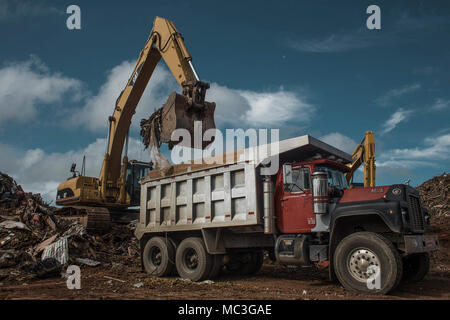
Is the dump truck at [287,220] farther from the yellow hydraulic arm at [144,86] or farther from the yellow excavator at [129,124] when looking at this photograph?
the yellow hydraulic arm at [144,86]

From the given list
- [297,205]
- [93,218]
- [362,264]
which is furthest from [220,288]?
[93,218]

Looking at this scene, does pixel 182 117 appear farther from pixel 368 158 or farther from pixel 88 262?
pixel 368 158

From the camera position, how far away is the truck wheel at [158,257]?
10.4 metres

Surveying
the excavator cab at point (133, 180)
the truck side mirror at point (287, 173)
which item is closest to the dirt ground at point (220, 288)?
the truck side mirror at point (287, 173)

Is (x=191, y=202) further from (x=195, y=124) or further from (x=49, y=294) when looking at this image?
(x=49, y=294)

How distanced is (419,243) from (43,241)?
11384 millimetres

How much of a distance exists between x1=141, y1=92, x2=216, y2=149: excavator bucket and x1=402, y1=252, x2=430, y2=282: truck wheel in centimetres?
612

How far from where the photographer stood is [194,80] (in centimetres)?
1185

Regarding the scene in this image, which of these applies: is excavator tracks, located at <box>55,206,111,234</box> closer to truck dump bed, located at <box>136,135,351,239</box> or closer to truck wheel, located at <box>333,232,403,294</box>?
truck dump bed, located at <box>136,135,351,239</box>

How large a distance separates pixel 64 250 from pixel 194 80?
6.75 metres

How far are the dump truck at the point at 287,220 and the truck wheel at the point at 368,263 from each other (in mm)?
18

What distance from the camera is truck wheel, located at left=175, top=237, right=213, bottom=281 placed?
9406 mm

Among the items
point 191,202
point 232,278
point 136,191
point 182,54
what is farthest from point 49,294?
point 136,191

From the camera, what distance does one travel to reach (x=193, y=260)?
32.6ft
